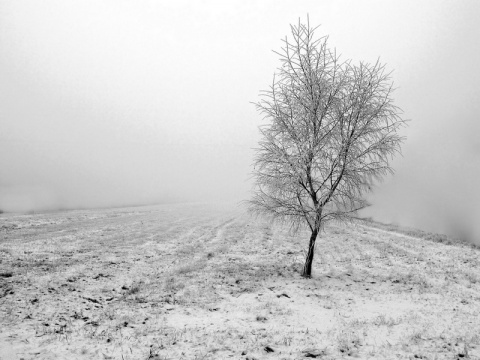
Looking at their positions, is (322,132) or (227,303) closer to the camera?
(227,303)

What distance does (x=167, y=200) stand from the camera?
4134 inches

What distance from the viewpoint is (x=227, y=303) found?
9617mm

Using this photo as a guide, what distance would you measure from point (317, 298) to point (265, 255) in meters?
6.82

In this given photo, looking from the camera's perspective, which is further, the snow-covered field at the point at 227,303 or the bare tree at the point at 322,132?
the bare tree at the point at 322,132

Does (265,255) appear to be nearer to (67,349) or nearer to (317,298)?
(317,298)

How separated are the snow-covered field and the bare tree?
3.36 m

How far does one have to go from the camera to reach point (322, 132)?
1226 centimetres

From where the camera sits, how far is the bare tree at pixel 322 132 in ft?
39.0

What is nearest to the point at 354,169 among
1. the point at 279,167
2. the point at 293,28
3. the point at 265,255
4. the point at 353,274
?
the point at 279,167

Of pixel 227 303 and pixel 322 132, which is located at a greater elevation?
pixel 322 132

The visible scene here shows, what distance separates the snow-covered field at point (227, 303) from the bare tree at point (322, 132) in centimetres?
336

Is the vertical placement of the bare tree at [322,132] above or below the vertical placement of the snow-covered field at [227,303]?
above

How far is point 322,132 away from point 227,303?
7.96m

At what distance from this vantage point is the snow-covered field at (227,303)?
655 cm
